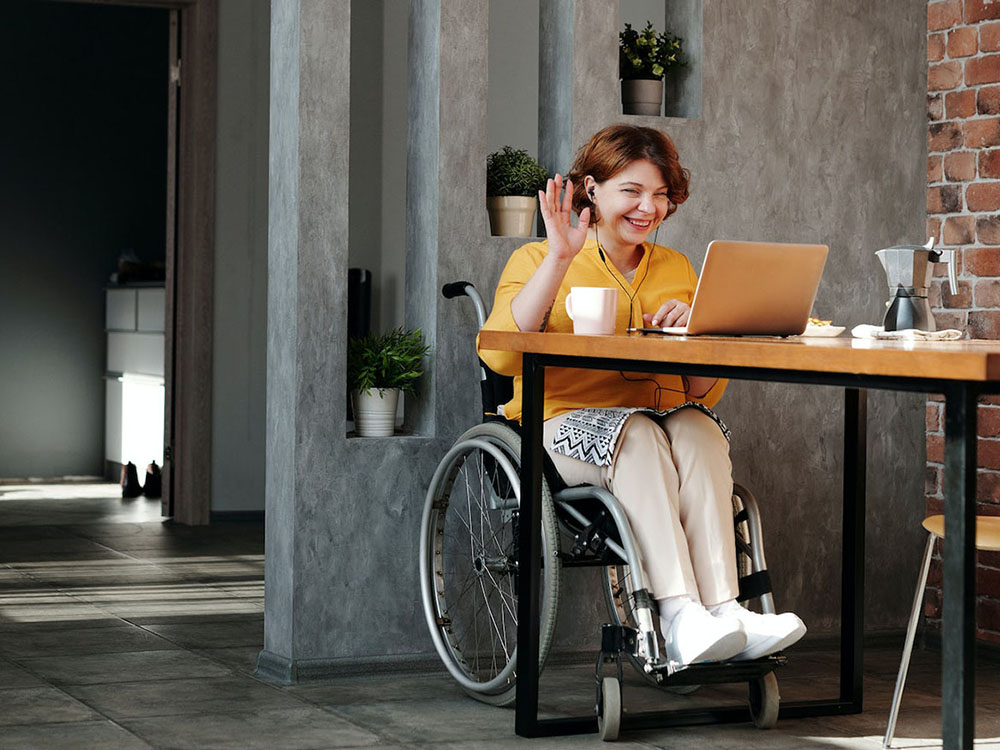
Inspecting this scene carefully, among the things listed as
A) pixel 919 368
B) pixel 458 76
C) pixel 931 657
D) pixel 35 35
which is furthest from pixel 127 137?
pixel 919 368

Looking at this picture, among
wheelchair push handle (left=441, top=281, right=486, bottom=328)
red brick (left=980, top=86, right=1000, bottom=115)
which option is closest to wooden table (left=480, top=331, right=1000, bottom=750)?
wheelchair push handle (left=441, top=281, right=486, bottom=328)

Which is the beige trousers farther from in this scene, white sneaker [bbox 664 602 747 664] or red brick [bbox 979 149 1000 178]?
red brick [bbox 979 149 1000 178]

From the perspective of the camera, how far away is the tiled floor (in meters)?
3.05

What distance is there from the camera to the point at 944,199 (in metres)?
4.16

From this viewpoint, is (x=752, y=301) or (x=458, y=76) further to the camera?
(x=458, y=76)

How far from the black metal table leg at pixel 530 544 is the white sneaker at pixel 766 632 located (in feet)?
1.22

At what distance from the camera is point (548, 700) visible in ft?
11.2

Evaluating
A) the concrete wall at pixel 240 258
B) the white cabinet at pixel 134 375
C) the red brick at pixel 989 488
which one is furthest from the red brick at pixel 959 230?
the white cabinet at pixel 134 375

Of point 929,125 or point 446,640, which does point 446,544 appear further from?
point 929,125

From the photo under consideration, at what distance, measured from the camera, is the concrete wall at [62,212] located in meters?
8.47

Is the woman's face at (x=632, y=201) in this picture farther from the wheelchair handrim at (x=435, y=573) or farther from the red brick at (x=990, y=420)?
the red brick at (x=990, y=420)

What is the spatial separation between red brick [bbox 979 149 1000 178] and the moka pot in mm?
1136

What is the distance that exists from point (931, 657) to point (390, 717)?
1592 mm

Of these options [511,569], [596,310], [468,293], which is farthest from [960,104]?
[511,569]
